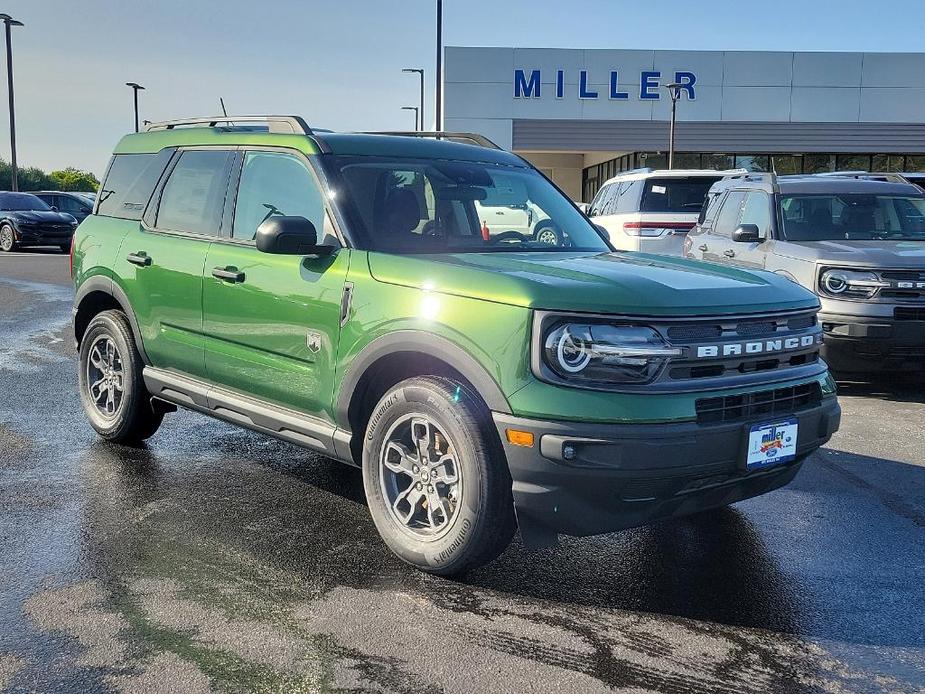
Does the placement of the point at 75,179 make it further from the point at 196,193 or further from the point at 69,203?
the point at 196,193

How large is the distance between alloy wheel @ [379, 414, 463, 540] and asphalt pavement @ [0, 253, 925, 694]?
229mm

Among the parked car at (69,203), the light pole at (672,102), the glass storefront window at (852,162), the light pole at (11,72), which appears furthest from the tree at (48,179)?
the glass storefront window at (852,162)

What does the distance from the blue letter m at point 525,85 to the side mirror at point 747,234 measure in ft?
84.2

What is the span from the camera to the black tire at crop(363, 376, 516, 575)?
142 inches

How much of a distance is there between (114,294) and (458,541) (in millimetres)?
3022

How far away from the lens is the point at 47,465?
5469mm

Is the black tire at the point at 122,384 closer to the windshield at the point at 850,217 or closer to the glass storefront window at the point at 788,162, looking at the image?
the windshield at the point at 850,217

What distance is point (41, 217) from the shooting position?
25.2 m

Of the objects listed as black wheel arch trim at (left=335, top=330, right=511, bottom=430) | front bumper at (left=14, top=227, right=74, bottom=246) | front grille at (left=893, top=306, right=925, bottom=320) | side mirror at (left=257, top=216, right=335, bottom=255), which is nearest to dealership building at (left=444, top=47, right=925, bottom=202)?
front bumper at (left=14, top=227, right=74, bottom=246)

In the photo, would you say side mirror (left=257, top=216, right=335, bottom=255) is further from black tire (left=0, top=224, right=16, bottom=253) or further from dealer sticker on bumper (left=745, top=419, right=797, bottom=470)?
black tire (left=0, top=224, right=16, bottom=253)

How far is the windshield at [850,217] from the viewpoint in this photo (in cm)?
873

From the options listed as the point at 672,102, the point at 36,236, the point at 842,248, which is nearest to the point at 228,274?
the point at 842,248

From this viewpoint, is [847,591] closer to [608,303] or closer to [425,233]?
[608,303]

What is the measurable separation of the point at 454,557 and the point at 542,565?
0.51 m
